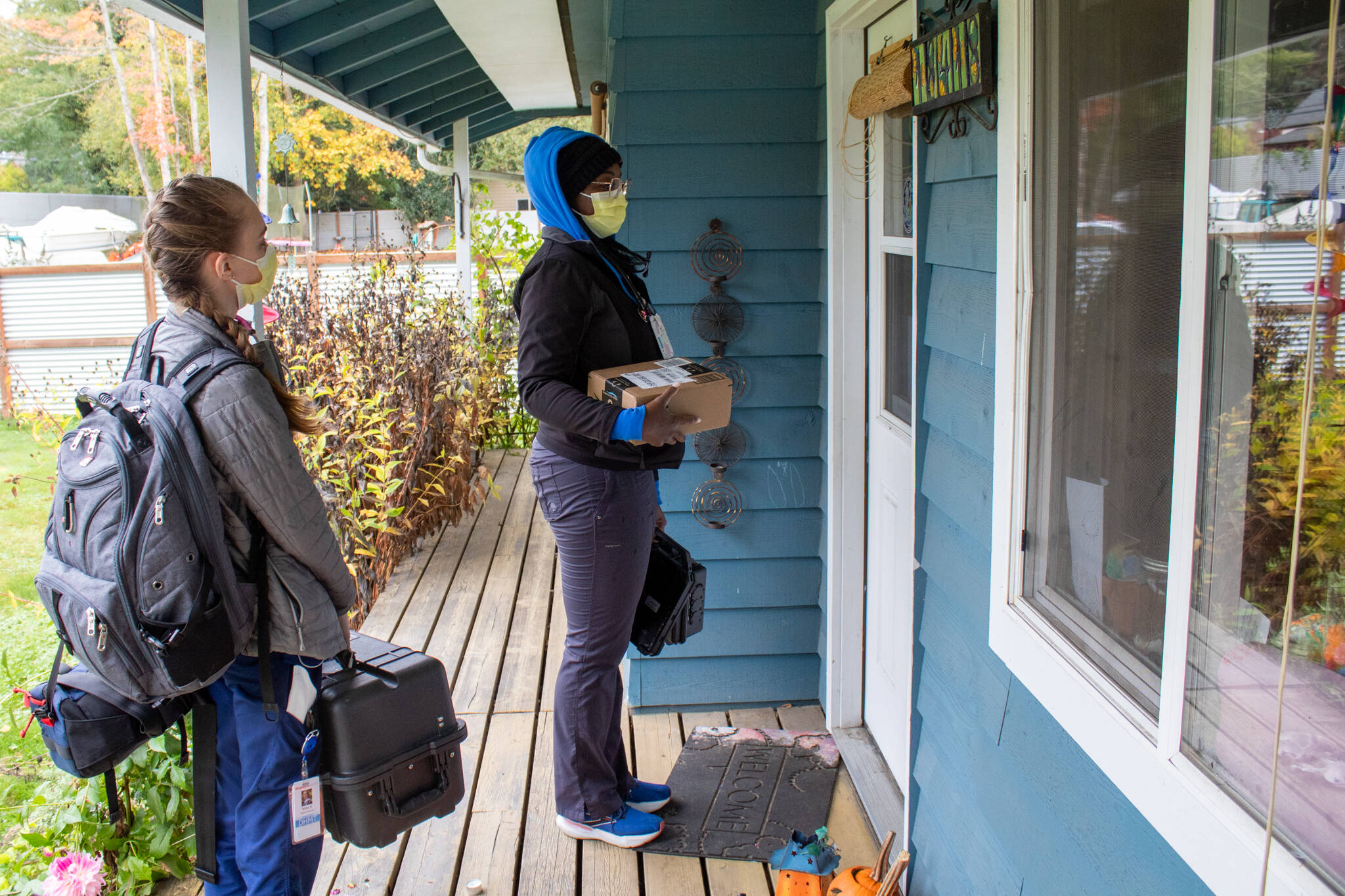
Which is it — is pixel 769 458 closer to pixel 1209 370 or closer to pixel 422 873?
pixel 422 873

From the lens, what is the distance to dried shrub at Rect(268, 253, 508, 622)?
4.04 metres

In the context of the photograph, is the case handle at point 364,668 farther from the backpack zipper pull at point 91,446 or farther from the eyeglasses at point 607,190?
the eyeglasses at point 607,190

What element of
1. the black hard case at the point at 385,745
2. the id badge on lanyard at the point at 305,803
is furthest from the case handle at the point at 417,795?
the id badge on lanyard at the point at 305,803

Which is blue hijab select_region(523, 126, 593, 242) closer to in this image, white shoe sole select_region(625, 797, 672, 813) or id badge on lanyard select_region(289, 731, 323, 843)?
id badge on lanyard select_region(289, 731, 323, 843)

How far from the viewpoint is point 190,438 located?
1.40 m

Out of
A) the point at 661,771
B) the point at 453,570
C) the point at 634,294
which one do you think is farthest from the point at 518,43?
the point at 661,771

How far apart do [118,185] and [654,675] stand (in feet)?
80.1

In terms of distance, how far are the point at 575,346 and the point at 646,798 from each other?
1230mm

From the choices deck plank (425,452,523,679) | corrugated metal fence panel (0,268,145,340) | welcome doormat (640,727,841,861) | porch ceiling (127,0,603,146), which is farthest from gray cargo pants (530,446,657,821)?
corrugated metal fence panel (0,268,145,340)

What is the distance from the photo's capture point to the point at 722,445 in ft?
9.29

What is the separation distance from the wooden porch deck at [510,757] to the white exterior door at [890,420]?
31 cm

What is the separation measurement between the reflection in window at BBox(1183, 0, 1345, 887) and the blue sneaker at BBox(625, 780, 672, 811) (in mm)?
1712

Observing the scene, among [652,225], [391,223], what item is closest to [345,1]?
[652,225]

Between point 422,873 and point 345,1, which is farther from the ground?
point 345,1
